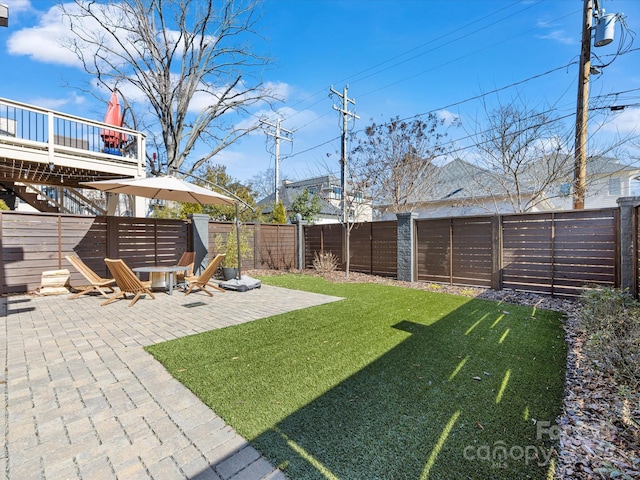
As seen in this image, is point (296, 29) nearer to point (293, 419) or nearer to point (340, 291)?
point (340, 291)

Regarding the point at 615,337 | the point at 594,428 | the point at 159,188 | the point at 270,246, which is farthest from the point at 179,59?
the point at 594,428

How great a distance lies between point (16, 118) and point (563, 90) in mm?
14342

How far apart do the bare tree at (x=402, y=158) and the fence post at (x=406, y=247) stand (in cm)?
489

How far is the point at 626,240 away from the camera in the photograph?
18.6 feet

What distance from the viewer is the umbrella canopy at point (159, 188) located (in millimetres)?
6488

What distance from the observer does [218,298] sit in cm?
663

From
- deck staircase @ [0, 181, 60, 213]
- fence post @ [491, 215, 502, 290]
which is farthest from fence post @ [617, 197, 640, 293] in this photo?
deck staircase @ [0, 181, 60, 213]

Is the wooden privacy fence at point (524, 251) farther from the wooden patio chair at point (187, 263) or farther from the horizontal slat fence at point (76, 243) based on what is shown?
the horizontal slat fence at point (76, 243)

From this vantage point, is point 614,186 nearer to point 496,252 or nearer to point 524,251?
point 524,251

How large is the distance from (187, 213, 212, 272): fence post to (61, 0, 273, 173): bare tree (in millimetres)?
5901

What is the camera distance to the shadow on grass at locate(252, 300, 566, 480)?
1.83 metres

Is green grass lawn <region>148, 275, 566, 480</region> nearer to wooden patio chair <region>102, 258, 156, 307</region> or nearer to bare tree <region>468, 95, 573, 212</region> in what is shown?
wooden patio chair <region>102, 258, 156, 307</region>

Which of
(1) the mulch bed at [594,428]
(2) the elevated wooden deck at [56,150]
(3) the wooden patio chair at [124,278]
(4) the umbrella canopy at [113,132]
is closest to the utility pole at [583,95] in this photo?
(1) the mulch bed at [594,428]

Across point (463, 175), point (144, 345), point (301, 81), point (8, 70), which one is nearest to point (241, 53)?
point (301, 81)
